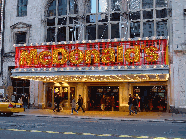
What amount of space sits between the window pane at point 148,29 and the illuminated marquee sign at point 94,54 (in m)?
5.75

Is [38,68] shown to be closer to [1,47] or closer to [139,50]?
[139,50]

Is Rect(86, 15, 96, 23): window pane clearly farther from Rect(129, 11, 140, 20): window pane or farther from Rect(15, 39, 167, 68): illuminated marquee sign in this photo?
Rect(15, 39, 167, 68): illuminated marquee sign

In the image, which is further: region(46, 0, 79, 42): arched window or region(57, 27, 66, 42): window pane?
region(57, 27, 66, 42): window pane

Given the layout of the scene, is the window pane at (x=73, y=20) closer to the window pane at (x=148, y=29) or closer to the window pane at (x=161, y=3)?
the window pane at (x=148, y=29)

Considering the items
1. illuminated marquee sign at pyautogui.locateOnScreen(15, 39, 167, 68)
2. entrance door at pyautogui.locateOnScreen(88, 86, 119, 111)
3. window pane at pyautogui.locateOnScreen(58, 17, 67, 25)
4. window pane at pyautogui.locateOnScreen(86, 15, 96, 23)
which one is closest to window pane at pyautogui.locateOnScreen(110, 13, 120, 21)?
window pane at pyautogui.locateOnScreen(86, 15, 96, 23)

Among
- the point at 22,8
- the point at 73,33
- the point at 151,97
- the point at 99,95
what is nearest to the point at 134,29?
the point at 73,33

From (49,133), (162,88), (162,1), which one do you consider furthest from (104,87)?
(49,133)

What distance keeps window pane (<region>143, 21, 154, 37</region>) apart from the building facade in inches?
3.7

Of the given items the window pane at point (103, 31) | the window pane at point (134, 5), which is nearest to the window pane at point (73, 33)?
the window pane at point (103, 31)

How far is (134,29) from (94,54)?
747 cm

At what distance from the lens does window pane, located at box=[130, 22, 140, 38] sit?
1109 inches

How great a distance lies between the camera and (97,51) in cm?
2247

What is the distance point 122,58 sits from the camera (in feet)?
72.3

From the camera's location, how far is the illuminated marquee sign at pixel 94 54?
21547mm
